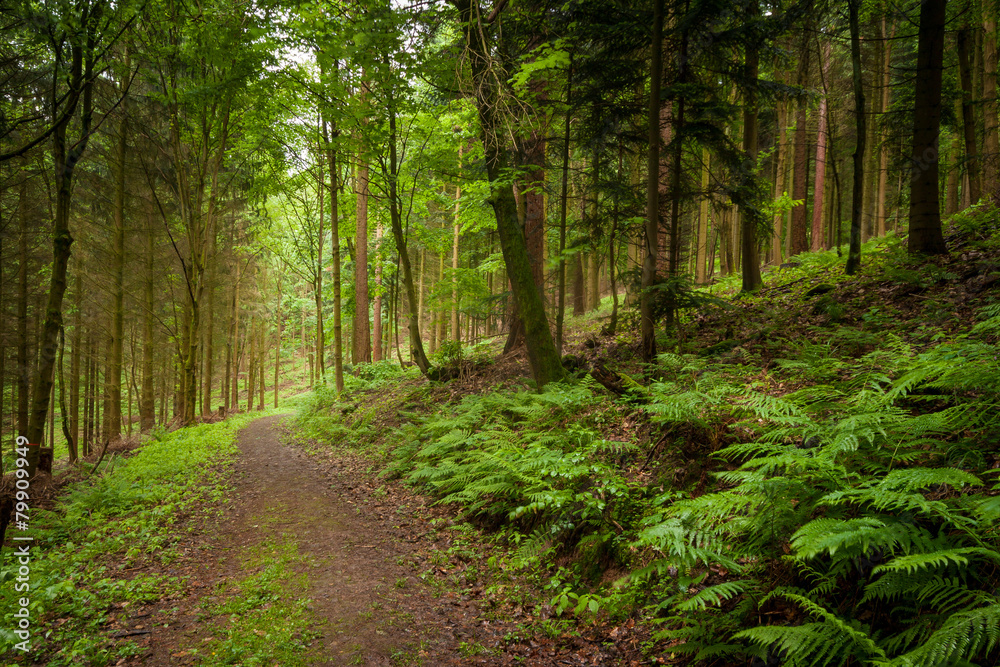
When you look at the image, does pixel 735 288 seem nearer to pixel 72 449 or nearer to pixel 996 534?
pixel 996 534

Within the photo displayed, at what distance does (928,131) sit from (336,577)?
11142 mm

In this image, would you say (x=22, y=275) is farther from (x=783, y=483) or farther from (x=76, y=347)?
(x=783, y=483)

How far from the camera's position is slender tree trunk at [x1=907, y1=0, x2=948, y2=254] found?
289 inches

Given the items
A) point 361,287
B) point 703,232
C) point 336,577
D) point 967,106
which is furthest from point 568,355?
point 967,106

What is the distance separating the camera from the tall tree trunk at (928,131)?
7352mm

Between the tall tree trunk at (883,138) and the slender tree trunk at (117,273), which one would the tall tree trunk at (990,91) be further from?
the slender tree trunk at (117,273)

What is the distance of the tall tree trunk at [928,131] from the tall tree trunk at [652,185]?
14.6 ft

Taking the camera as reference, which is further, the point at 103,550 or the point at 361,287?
the point at 361,287

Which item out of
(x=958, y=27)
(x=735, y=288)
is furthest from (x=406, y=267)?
(x=958, y=27)

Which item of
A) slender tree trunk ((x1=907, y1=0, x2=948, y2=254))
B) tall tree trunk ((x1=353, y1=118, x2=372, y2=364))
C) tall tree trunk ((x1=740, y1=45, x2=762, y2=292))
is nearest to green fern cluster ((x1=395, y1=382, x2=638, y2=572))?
tall tree trunk ((x1=740, y1=45, x2=762, y2=292))

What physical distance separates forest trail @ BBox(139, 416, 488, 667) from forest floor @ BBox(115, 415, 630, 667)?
12 mm

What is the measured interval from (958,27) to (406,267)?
14767 millimetres

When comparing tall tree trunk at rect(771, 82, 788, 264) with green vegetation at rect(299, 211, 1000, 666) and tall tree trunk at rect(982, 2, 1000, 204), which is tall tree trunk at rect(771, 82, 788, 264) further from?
green vegetation at rect(299, 211, 1000, 666)

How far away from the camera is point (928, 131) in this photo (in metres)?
7.47
